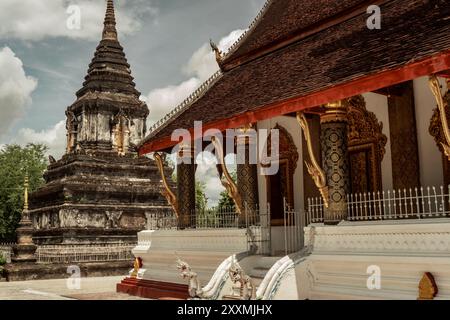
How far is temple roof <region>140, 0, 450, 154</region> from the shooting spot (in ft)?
25.0

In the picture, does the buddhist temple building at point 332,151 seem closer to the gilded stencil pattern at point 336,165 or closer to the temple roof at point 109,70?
the gilded stencil pattern at point 336,165

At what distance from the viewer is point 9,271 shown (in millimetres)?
19688

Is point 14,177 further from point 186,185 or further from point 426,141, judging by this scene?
point 426,141

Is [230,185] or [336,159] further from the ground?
[336,159]

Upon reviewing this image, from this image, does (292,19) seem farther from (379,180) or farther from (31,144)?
(31,144)

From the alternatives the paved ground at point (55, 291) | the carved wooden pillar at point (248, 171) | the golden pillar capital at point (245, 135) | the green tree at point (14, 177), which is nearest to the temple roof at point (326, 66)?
the golden pillar capital at point (245, 135)

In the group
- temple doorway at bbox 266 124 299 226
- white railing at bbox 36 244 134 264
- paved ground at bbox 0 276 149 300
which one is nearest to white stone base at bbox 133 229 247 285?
paved ground at bbox 0 276 149 300

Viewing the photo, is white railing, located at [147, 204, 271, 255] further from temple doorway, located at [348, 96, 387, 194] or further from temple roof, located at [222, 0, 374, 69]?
temple roof, located at [222, 0, 374, 69]

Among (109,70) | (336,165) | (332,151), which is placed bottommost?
(336,165)

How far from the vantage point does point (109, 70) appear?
30.1 m

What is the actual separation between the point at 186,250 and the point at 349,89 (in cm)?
656

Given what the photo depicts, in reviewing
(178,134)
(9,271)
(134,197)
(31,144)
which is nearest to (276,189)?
(178,134)

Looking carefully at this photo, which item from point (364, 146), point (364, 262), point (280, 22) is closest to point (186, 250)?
point (364, 146)

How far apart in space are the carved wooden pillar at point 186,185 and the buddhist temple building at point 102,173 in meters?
9.41
